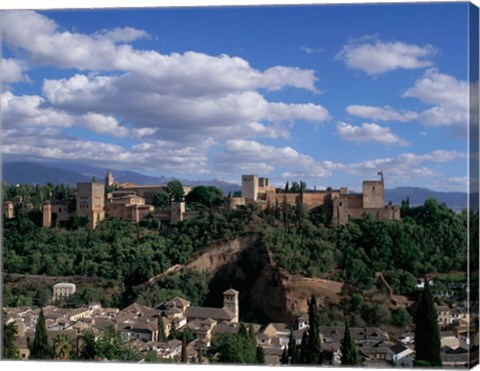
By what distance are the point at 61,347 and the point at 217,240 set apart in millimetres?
4059

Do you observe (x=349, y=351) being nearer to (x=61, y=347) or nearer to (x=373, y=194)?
(x=61, y=347)

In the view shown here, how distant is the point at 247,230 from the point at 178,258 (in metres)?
1.17

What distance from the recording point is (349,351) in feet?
21.6

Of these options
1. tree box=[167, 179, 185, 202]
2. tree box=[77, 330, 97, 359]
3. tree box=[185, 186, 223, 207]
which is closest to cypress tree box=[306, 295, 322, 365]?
tree box=[77, 330, 97, 359]

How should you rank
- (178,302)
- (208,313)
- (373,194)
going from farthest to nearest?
1. (373,194)
2. (178,302)
3. (208,313)

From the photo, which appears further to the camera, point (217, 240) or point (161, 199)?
point (161, 199)

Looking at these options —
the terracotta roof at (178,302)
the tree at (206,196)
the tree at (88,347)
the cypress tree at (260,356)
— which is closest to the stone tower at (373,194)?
the tree at (206,196)

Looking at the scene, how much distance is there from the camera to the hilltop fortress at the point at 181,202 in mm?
9453

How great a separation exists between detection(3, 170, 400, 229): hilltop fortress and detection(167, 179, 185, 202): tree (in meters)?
0.09

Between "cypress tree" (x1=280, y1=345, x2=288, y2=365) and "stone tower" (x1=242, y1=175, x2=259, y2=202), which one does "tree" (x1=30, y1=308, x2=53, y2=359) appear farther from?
"stone tower" (x1=242, y1=175, x2=259, y2=202)

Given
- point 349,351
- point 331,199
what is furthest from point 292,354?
point 331,199

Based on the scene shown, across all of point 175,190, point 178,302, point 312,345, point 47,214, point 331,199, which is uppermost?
point 175,190

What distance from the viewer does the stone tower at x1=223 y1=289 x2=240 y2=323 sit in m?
8.48

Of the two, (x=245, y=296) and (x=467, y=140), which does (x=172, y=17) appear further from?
(x=245, y=296)
